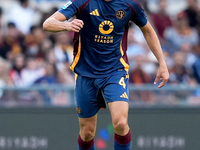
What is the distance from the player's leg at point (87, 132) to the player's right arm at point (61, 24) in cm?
143

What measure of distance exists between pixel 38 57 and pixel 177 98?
10.6ft

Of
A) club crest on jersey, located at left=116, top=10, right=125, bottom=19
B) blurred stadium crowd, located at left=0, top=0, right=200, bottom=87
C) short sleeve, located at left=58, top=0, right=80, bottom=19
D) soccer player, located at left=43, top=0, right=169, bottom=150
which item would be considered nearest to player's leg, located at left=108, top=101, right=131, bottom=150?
soccer player, located at left=43, top=0, right=169, bottom=150

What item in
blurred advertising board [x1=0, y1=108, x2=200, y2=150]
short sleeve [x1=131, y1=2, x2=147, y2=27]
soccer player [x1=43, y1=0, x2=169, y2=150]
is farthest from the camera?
blurred advertising board [x1=0, y1=108, x2=200, y2=150]

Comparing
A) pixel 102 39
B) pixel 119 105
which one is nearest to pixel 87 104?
pixel 119 105

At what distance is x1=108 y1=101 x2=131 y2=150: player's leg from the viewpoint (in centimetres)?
565

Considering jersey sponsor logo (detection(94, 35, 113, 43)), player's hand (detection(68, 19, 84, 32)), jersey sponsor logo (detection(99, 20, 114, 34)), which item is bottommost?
jersey sponsor logo (detection(94, 35, 113, 43))

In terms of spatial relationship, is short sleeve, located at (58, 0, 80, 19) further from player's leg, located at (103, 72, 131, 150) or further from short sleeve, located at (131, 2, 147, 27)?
player's leg, located at (103, 72, 131, 150)

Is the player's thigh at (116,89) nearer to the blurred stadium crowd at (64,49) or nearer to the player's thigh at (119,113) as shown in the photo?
the player's thigh at (119,113)

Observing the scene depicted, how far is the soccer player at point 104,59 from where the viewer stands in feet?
18.9

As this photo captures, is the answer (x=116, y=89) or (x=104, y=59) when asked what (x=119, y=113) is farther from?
(x=104, y=59)

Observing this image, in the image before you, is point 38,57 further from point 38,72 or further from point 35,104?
point 35,104

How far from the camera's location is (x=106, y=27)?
5887 mm

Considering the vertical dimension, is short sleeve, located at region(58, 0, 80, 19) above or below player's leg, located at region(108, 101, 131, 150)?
above

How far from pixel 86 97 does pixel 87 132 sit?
0.50 m
